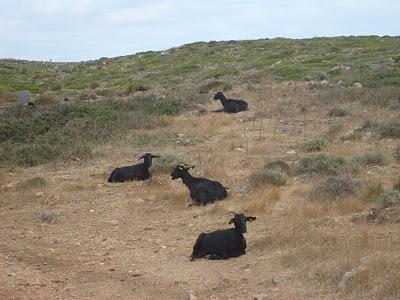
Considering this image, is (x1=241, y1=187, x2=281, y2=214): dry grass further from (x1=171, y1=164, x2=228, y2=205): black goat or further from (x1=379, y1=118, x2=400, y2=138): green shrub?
(x1=379, y1=118, x2=400, y2=138): green shrub

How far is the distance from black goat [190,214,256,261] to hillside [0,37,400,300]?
162 mm

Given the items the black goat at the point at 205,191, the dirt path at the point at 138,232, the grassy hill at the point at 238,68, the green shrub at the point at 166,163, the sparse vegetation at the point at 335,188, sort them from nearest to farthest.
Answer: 1. the dirt path at the point at 138,232
2. the sparse vegetation at the point at 335,188
3. the black goat at the point at 205,191
4. the green shrub at the point at 166,163
5. the grassy hill at the point at 238,68

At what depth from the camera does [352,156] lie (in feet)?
42.9

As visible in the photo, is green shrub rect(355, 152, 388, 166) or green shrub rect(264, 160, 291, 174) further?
green shrub rect(355, 152, 388, 166)

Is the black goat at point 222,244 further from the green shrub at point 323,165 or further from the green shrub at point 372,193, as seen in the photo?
the green shrub at point 323,165

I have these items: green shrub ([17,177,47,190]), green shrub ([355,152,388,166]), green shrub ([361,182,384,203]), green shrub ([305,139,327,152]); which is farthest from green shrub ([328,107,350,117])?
green shrub ([17,177,47,190])

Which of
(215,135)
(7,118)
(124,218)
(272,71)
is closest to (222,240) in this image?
(124,218)

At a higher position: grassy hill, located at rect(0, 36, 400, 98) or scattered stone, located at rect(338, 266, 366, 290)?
grassy hill, located at rect(0, 36, 400, 98)

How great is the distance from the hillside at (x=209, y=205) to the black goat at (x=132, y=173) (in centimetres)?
25

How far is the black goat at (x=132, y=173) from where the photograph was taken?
13.2 meters

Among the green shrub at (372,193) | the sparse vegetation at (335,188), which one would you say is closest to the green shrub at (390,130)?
the sparse vegetation at (335,188)

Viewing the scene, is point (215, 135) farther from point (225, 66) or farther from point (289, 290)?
point (225, 66)

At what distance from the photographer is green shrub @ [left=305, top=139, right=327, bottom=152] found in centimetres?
1443

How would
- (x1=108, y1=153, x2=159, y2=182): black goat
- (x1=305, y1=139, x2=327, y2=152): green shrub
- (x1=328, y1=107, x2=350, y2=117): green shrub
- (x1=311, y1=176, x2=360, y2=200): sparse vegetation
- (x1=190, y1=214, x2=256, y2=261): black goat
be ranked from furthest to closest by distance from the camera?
(x1=328, y1=107, x2=350, y2=117): green shrub, (x1=305, y1=139, x2=327, y2=152): green shrub, (x1=108, y1=153, x2=159, y2=182): black goat, (x1=311, y1=176, x2=360, y2=200): sparse vegetation, (x1=190, y1=214, x2=256, y2=261): black goat
